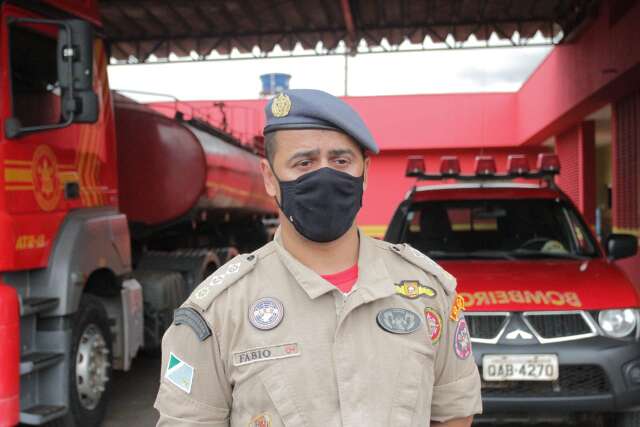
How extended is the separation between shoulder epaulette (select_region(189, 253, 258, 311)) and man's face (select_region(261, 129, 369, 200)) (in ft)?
0.76

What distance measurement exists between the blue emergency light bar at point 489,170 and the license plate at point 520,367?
2.58 meters

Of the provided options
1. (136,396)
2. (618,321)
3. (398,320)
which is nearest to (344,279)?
(398,320)

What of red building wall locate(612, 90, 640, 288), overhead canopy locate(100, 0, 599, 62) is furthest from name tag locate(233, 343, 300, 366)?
overhead canopy locate(100, 0, 599, 62)

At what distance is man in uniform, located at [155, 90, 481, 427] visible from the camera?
1.71 meters

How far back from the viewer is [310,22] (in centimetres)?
1432

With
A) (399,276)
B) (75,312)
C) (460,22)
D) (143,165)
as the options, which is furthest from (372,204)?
(399,276)

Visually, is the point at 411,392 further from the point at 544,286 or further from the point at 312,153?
the point at 544,286

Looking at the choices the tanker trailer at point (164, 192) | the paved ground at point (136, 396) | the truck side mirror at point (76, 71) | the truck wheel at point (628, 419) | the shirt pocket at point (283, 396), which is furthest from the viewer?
the tanker trailer at point (164, 192)

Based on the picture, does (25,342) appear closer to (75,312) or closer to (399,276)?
(75,312)

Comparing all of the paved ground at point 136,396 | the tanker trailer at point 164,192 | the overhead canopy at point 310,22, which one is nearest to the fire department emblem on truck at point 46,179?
the paved ground at point 136,396

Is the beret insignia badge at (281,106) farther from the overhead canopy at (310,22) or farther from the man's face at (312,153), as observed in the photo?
the overhead canopy at (310,22)

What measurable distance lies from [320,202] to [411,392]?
498 millimetres

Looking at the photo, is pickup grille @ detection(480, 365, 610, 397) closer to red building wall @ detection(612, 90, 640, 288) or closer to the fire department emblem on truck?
the fire department emblem on truck

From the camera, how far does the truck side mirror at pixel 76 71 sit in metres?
4.16
